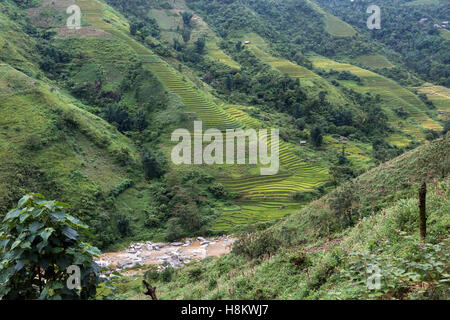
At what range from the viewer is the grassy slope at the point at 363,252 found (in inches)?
138

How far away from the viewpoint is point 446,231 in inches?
178

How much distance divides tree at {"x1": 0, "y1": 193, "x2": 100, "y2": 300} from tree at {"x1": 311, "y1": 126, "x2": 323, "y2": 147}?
36577 mm

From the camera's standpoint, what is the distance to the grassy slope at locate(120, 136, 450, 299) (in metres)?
3.50

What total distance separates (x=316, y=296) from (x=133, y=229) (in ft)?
68.4

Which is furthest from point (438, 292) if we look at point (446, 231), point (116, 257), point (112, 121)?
point (112, 121)

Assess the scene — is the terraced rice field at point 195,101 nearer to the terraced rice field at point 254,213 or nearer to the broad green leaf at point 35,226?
the terraced rice field at point 254,213

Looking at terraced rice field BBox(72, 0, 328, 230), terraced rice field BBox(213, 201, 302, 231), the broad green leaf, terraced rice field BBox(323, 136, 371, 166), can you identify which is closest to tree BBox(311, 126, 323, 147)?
terraced rice field BBox(323, 136, 371, 166)

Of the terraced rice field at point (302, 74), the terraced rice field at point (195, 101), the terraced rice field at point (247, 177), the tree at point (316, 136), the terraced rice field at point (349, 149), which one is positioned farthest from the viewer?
the terraced rice field at point (302, 74)

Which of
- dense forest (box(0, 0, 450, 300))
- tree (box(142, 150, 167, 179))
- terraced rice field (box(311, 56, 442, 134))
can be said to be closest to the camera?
dense forest (box(0, 0, 450, 300))

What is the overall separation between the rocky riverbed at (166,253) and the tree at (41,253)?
52.7ft

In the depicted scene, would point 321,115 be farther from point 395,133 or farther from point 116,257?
point 116,257

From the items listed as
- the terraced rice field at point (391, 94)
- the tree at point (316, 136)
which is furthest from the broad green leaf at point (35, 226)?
the terraced rice field at point (391, 94)

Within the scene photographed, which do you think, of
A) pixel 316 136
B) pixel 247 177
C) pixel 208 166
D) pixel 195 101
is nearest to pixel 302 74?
pixel 316 136

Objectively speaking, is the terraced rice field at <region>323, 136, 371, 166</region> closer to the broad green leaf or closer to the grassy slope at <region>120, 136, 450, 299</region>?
the grassy slope at <region>120, 136, 450, 299</region>
